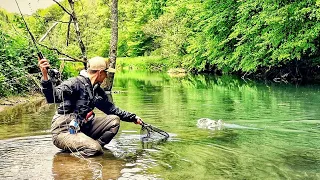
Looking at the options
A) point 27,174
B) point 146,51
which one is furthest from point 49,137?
point 146,51

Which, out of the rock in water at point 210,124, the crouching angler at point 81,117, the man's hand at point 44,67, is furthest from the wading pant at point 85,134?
the rock in water at point 210,124

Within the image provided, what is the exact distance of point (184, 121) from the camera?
964 centimetres

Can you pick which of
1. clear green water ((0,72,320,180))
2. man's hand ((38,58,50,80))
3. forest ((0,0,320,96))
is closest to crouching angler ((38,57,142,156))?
clear green water ((0,72,320,180))

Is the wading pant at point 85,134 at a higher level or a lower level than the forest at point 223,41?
lower

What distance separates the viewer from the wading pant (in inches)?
237

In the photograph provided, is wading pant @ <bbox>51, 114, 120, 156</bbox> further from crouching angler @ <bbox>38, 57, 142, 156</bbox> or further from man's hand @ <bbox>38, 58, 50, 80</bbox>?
man's hand @ <bbox>38, 58, 50, 80</bbox>

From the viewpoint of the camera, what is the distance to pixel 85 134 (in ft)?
21.3

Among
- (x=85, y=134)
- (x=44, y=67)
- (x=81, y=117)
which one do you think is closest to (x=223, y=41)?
(x=85, y=134)

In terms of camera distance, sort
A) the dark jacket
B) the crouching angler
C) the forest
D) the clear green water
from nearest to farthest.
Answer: the clear green water
the dark jacket
the crouching angler
the forest

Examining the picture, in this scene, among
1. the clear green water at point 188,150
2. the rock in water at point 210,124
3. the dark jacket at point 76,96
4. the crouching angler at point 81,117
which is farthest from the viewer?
the rock in water at point 210,124

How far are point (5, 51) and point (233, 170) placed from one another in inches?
375

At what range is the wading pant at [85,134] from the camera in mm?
6019

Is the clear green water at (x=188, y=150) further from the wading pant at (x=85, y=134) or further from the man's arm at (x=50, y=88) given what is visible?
the man's arm at (x=50, y=88)

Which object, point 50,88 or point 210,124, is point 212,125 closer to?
point 210,124
